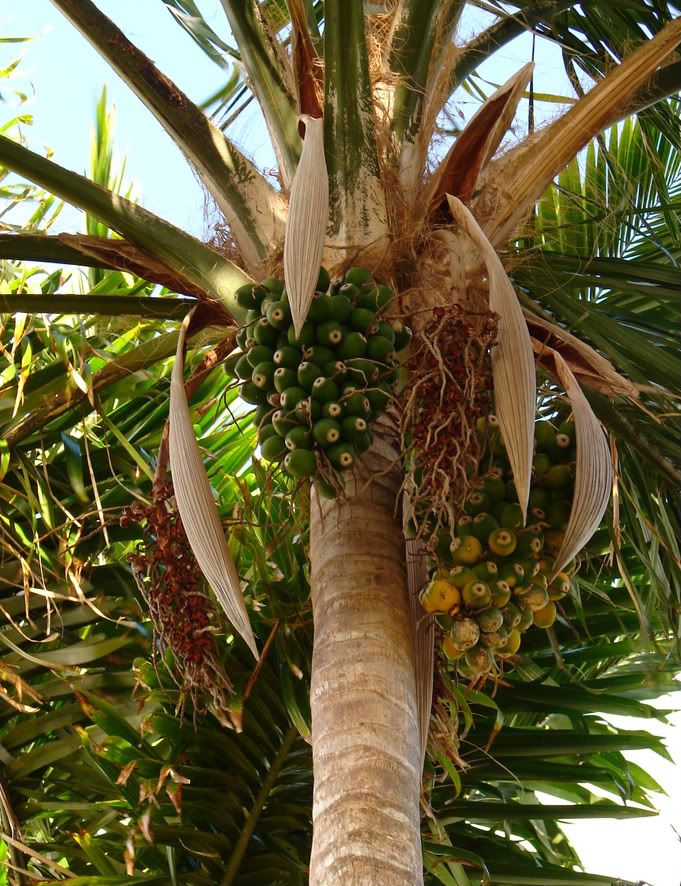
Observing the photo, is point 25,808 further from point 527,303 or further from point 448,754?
point 527,303

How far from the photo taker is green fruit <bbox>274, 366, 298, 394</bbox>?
181cm

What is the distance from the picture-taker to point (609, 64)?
97.8 inches

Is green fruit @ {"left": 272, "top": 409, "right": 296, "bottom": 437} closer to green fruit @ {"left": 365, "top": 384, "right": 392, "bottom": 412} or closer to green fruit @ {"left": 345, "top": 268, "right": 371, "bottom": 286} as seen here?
green fruit @ {"left": 365, "top": 384, "right": 392, "bottom": 412}

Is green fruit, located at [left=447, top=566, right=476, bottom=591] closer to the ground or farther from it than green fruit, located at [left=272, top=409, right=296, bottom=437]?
closer to the ground

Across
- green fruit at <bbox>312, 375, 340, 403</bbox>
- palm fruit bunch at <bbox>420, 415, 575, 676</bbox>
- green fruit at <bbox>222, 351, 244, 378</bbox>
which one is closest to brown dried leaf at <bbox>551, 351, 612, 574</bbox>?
palm fruit bunch at <bbox>420, 415, 575, 676</bbox>

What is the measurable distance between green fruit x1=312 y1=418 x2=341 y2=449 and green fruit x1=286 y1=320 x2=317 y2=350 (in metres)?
0.14

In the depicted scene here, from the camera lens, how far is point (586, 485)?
175cm

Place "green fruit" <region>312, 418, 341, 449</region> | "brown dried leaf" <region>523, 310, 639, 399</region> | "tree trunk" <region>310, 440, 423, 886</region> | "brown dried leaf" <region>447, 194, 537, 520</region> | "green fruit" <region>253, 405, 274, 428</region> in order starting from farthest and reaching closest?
"brown dried leaf" <region>523, 310, 639, 399</region>
"green fruit" <region>253, 405, 274, 428</region>
"green fruit" <region>312, 418, 341, 449</region>
"brown dried leaf" <region>447, 194, 537, 520</region>
"tree trunk" <region>310, 440, 423, 886</region>

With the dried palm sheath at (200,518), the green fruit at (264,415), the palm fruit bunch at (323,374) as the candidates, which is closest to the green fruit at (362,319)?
the palm fruit bunch at (323,374)

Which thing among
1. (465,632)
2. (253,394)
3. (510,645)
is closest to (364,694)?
(465,632)

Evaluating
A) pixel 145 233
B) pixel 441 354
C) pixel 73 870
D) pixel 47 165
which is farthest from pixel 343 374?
pixel 73 870

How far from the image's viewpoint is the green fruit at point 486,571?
5.88ft

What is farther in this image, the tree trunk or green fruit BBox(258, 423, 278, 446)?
green fruit BBox(258, 423, 278, 446)

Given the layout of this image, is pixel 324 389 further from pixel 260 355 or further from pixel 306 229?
pixel 306 229
